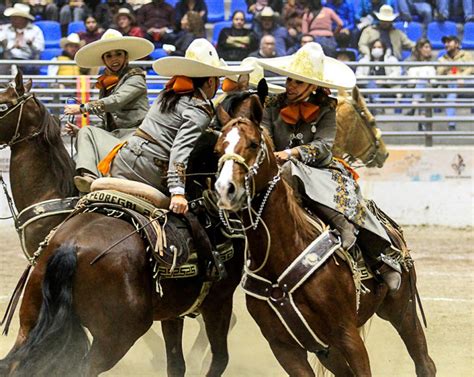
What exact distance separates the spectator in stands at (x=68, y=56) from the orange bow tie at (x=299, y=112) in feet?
32.8

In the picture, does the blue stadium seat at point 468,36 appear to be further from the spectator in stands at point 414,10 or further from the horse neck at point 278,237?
the horse neck at point 278,237

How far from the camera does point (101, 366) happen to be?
5.21 m

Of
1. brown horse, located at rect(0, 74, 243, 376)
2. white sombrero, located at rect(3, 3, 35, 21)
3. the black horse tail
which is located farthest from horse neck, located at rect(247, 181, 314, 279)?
white sombrero, located at rect(3, 3, 35, 21)

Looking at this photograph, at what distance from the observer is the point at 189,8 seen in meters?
17.7

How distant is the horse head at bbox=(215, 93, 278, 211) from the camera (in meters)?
4.71

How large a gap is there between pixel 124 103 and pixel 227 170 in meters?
2.21

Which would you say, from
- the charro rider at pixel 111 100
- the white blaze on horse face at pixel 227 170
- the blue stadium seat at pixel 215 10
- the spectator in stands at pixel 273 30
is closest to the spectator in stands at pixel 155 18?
the blue stadium seat at pixel 215 10

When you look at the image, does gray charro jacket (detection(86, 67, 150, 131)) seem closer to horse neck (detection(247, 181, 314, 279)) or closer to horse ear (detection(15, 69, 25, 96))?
horse ear (detection(15, 69, 25, 96))

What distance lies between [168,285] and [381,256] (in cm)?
127

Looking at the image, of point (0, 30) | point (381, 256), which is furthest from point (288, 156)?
point (0, 30)

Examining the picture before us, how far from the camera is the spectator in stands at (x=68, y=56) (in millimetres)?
15574

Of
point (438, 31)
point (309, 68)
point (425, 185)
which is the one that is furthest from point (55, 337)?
point (438, 31)

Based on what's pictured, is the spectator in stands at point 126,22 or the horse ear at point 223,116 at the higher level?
the horse ear at point 223,116

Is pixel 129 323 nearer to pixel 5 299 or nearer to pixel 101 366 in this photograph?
pixel 101 366
